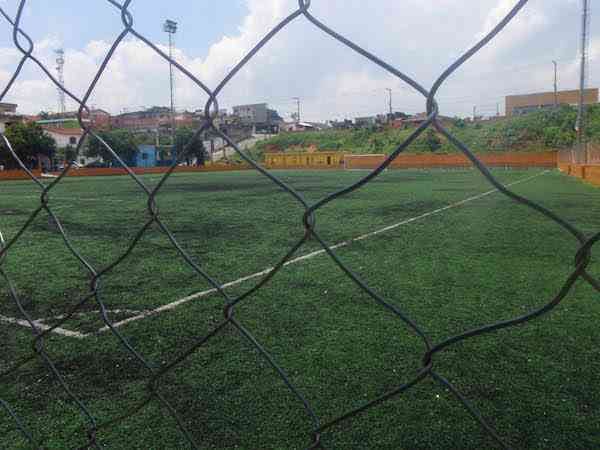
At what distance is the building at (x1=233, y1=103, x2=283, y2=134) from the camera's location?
133 inches

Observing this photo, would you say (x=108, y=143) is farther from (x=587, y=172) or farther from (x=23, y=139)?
(x=587, y=172)

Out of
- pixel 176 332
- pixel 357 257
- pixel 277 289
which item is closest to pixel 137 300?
pixel 176 332

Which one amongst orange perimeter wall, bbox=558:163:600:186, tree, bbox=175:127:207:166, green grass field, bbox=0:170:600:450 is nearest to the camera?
tree, bbox=175:127:207:166

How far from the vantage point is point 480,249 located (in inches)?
205

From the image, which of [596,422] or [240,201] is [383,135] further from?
[596,422]

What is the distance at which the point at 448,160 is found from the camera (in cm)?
3528

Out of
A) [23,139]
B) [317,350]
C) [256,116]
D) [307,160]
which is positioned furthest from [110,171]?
[317,350]

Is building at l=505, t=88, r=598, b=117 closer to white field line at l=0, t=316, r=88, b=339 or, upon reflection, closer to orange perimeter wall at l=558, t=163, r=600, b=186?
orange perimeter wall at l=558, t=163, r=600, b=186

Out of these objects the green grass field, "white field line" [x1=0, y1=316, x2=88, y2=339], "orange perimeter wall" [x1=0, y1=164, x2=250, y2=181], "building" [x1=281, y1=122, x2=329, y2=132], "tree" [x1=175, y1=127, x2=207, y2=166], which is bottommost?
the green grass field

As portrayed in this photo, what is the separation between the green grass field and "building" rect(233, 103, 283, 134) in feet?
3.77

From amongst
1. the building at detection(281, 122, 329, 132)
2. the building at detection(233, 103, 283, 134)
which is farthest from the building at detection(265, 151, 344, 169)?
the building at detection(281, 122, 329, 132)

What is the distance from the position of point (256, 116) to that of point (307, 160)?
9447mm

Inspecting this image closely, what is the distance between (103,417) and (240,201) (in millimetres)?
9398

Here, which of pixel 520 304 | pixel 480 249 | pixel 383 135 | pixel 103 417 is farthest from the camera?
pixel 383 135
